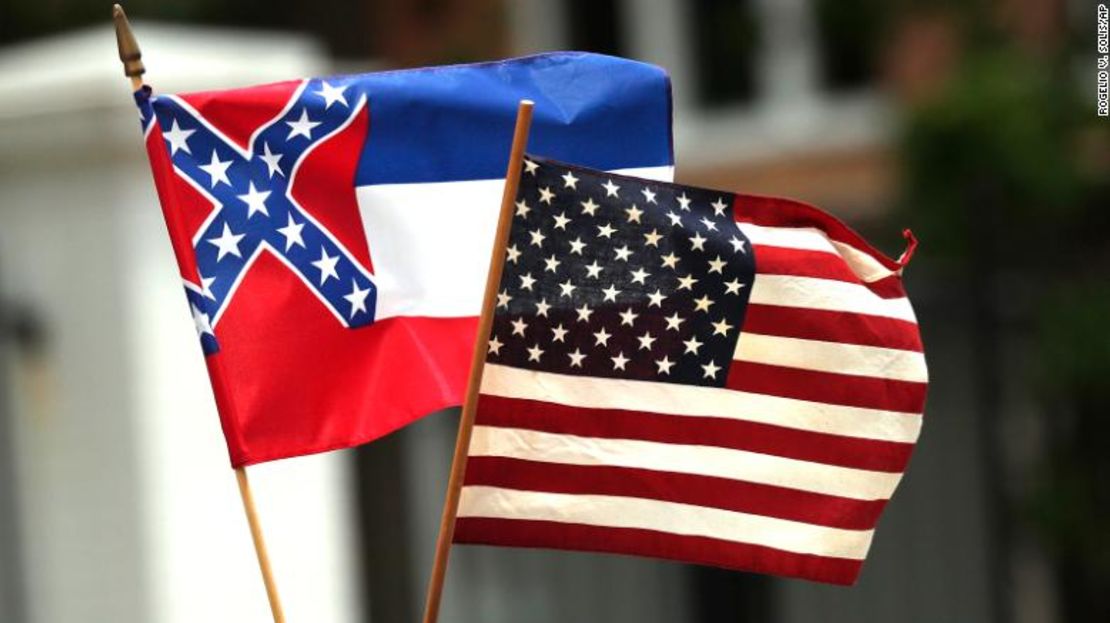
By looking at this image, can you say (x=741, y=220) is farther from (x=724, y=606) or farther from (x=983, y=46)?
(x=983, y=46)

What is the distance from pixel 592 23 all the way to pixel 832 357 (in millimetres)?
11049

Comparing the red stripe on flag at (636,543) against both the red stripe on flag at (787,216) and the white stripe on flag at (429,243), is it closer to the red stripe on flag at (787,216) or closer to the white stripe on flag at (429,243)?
the white stripe on flag at (429,243)

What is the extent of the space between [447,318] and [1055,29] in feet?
27.8

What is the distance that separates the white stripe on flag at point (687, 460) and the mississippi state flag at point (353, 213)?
0.71 ft

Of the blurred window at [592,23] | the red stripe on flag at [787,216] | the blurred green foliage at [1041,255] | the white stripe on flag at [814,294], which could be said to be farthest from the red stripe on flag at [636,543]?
the blurred window at [592,23]

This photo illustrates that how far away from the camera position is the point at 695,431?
315cm

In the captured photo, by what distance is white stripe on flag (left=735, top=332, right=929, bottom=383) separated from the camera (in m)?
3.13

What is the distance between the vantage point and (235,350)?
3154 mm

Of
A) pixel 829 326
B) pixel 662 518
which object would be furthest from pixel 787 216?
pixel 662 518

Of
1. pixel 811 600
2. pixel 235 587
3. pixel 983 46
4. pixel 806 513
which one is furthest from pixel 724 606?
pixel 983 46

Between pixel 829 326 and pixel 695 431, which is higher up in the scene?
pixel 829 326

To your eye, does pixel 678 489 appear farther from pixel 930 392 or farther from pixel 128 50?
pixel 930 392

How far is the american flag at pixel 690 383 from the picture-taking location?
3031 mm

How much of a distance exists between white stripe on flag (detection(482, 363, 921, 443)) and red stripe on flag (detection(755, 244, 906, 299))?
0.22 metres
